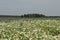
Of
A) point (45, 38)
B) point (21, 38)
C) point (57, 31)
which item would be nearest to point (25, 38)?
point (21, 38)

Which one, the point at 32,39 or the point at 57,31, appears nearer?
the point at 32,39

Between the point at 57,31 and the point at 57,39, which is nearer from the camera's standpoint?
the point at 57,39

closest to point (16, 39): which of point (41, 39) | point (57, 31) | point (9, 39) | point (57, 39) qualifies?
point (9, 39)

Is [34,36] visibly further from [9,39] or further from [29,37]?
[9,39]

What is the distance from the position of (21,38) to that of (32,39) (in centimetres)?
31

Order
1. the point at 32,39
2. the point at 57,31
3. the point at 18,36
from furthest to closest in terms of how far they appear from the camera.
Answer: the point at 57,31 → the point at 18,36 → the point at 32,39

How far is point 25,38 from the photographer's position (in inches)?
203

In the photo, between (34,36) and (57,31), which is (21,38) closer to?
(34,36)

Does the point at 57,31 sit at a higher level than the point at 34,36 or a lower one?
lower

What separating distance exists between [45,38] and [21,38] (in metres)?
0.52

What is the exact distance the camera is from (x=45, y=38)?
16.6ft

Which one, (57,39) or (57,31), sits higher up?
(57,39)

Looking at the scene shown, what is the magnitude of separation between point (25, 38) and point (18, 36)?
24cm

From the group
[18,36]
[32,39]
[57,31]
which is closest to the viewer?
[32,39]
